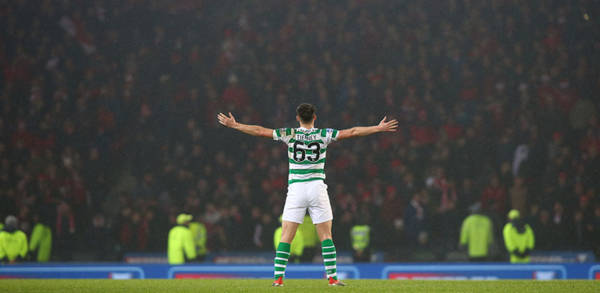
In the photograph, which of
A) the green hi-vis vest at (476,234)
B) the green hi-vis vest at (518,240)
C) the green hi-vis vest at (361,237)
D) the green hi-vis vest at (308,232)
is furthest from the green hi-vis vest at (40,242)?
the green hi-vis vest at (518,240)

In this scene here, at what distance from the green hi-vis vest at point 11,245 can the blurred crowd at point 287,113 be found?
3322 mm

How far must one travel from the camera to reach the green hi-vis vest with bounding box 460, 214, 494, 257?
1886 centimetres

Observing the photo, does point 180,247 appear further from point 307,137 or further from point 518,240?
point 307,137

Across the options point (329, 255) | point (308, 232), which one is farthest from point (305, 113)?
point (308, 232)

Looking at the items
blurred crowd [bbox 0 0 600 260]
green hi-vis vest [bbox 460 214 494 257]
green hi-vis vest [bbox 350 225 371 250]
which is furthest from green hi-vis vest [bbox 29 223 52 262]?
green hi-vis vest [bbox 460 214 494 257]

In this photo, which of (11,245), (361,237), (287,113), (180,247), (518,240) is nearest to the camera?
(518,240)

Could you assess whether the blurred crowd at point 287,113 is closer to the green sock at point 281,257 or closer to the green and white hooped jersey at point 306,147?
the green sock at point 281,257

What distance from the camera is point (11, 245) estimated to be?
19000mm

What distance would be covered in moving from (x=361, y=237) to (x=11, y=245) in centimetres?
836

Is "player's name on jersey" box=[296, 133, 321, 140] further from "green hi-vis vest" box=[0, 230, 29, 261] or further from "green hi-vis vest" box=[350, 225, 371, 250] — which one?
"green hi-vis vest" box=[0, 230, 29, 261]

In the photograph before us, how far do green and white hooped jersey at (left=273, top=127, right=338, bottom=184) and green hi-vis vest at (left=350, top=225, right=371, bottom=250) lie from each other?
11104 mm

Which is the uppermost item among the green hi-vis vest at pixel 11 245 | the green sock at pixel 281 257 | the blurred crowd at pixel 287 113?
the blurred crowd at pixel 287 113

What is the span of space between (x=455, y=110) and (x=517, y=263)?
8.78 metres

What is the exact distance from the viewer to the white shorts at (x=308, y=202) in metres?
9.08
